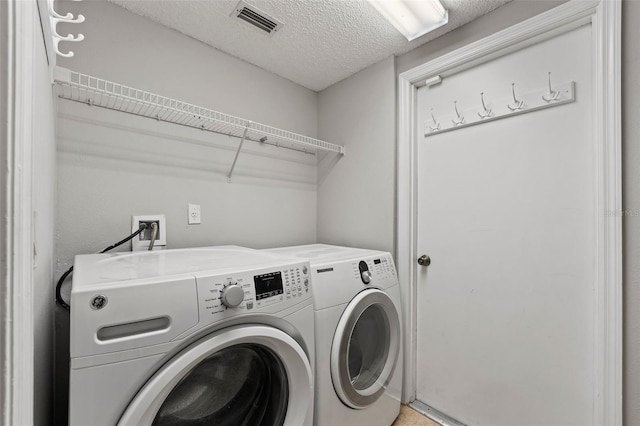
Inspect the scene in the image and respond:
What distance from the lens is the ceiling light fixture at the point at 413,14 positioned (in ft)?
→ 4.37

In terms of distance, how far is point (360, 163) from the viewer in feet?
6.43

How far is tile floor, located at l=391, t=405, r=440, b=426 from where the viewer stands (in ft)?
5.11

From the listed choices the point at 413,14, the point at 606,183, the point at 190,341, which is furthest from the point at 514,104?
the point at 190,341

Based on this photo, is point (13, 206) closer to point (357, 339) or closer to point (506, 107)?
point (357, 339)

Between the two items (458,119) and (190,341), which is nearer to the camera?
(190,341)

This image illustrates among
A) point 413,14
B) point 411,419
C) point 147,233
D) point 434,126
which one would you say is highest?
point 413,14

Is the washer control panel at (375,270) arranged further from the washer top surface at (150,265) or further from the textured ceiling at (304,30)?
the textured ceiling at (304,30)

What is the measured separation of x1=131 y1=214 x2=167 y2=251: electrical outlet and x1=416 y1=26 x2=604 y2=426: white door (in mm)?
1437

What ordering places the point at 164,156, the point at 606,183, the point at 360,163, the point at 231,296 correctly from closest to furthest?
1. the point at 231,296
2. the point at 606,183
3. the point at 164,156
4. the point at 360,163

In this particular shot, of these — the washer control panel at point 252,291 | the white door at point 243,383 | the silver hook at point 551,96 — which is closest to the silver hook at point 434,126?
the silver hook at point 551,96

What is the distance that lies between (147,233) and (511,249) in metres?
1.82

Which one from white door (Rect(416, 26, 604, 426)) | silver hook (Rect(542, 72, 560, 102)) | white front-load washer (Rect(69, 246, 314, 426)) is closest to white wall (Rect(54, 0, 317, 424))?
white front-load washer (Rect(69, 246, 314, 426))

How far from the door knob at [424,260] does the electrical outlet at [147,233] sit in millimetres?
1433

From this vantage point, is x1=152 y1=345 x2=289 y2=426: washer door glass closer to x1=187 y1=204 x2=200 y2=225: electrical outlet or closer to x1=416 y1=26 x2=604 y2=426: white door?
x1=187 y1=204 x2=200 y2=225: electrical outlet
